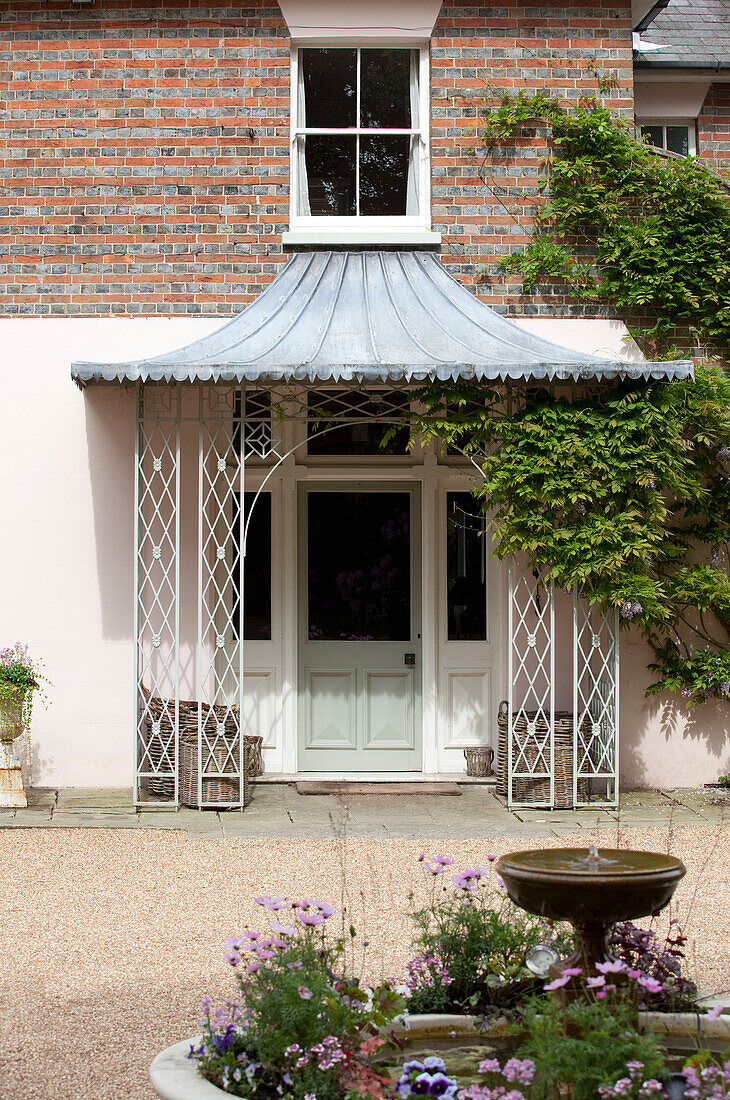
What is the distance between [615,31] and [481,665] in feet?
16.3

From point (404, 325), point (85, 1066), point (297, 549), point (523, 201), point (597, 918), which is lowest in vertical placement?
point (85, 1066)

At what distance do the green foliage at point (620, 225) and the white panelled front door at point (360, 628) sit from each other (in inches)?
84.5

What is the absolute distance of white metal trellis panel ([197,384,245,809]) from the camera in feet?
26.0

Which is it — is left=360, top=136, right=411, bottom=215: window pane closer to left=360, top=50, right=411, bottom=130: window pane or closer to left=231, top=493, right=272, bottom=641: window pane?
left=360, top=50, right=411, bottom=130: window pane

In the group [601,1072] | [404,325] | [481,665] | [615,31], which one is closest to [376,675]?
[481,665]

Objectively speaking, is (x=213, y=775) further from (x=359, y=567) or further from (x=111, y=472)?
(x=111, y=472)

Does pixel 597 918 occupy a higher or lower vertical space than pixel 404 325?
lower

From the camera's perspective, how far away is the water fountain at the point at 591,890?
3.37m

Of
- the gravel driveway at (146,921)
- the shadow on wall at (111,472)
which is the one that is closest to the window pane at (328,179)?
the shadow on wall at (111,472)

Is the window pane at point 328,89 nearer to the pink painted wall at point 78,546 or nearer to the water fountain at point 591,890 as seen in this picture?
the pink painted wall at point 78,546

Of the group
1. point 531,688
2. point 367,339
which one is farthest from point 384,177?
point 531,688

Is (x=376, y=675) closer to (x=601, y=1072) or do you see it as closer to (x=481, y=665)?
(x=481, y=665)

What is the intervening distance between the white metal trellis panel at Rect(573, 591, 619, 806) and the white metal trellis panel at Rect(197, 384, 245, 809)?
2.27 meters

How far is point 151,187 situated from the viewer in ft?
29.7
